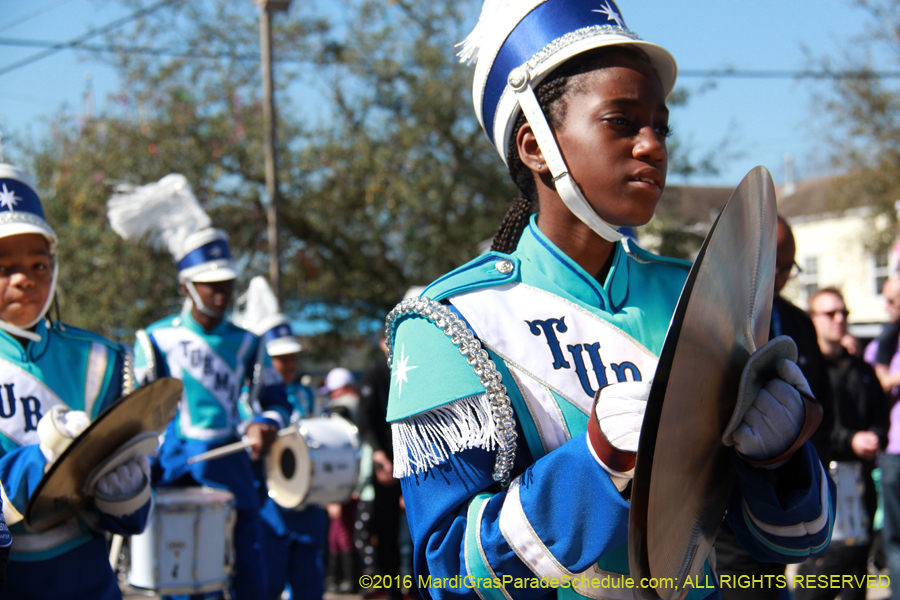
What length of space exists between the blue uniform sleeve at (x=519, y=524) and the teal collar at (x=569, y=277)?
0.38 meters

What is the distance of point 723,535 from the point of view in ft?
11.5

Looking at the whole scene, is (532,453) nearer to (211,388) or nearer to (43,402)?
(43,402)

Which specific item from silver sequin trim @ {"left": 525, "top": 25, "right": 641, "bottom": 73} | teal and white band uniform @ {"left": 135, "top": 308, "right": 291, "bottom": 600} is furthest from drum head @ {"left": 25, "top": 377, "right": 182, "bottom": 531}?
teal and white band uniform @ {"left": 135, "top": 308, "right": 291, "bottom": 600}

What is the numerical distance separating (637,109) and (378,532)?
220 inches

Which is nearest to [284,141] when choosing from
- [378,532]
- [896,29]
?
[378,532]

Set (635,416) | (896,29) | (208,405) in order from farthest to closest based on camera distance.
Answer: (896,29) < (208,405) < (635,416)

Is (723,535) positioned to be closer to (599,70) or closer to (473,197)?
(599,70)

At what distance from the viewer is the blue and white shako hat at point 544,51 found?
1797 millimetres

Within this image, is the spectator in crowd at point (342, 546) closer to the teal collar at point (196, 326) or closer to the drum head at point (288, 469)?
the drum head at point (288, 469)

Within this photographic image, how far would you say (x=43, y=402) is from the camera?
9.45 ft

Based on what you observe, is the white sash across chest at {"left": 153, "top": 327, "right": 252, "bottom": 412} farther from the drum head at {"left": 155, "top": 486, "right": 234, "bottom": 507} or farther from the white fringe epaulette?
the white fringe epaulette

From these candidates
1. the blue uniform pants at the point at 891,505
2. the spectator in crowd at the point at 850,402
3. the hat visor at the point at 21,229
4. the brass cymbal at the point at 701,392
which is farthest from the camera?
the spectator in crowd at the point at 850,402

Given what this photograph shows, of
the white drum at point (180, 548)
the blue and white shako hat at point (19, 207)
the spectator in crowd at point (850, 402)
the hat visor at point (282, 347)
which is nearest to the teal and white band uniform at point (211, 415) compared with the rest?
the white drum at point (180, 548)

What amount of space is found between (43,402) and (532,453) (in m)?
1.92
